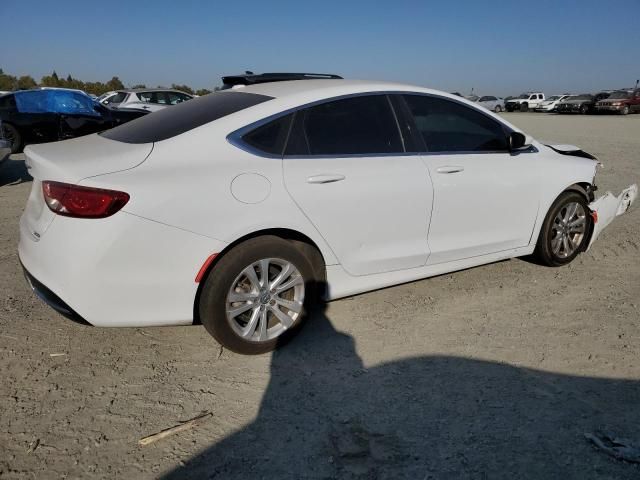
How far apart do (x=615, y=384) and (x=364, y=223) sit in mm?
1714

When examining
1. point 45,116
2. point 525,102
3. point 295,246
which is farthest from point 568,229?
point 525,102

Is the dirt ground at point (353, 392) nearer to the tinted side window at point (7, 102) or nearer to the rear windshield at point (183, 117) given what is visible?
the rear windshield at point (183, 117)

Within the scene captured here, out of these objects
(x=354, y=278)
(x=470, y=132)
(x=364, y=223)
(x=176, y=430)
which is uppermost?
(x=470, y=132)

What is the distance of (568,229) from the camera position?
178 inches

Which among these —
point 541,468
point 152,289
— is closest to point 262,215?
point 152,289

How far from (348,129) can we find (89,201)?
1.66 metres

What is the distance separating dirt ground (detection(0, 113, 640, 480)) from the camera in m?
2.25

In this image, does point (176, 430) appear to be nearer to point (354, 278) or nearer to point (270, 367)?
point (270, 367)

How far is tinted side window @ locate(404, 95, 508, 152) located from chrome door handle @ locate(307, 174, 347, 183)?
87cm

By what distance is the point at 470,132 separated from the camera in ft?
12.9

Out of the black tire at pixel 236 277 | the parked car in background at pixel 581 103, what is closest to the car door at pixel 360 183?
the black tire at pixel 236 277

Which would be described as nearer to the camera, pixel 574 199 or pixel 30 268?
pixel 30 268

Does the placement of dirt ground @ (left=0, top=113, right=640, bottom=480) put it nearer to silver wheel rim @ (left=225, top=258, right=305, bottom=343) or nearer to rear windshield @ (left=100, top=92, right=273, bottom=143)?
silver wheel rim @ (left=225, top=258, right=305, bottom=343)

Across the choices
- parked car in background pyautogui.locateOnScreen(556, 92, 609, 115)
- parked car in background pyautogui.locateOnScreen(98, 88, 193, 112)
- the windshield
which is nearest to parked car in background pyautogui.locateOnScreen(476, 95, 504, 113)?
parked car in background pyautogui.locateOnScreen(556, 92, 609, 115)
